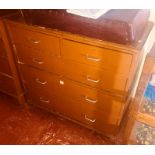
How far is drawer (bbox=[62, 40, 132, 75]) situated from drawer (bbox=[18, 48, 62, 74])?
0.41ft

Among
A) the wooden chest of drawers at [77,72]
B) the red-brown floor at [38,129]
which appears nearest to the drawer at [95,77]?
the wooden chest of drawers at [77,72]

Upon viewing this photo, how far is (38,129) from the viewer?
1.47 m

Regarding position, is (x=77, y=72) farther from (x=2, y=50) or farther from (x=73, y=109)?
(x=2, y=50)

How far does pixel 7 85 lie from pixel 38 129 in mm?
470

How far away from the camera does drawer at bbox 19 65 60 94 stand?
1297 millimetres

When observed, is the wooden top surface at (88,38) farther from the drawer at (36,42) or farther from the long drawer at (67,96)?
the long drawer at (67,96)

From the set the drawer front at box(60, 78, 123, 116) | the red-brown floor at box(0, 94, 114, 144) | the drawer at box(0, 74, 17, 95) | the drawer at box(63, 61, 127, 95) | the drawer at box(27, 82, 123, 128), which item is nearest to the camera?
the drawer at box(63, 61, 127, 95)

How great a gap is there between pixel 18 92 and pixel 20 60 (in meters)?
0.34

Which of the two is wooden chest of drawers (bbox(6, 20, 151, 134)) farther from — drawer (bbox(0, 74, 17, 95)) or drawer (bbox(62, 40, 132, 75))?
drawer (bbox(0, 74, 17, 95))

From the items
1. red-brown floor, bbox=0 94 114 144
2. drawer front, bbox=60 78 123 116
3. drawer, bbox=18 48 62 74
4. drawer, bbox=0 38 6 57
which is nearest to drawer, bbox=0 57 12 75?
drawer, bbox=0 38 6 57

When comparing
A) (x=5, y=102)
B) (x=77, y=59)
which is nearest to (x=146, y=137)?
(x=77, y=59)

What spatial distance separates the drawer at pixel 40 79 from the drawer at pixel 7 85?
0.44 feet

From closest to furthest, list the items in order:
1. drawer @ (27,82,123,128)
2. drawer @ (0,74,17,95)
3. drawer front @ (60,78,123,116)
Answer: drawer front @ (60,78,123,116) → drawer @ (27,82,123,128) → drawer @ (0,74,17,95)

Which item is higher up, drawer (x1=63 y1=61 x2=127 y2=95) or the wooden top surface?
the wooden top surface
